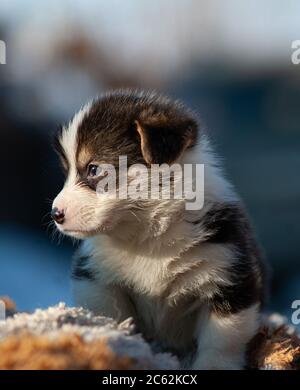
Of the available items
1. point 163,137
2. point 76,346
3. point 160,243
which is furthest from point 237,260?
point 76,346

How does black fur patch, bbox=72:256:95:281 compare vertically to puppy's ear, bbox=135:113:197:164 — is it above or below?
below

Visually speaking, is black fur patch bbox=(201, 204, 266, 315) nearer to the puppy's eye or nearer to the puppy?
the puppy

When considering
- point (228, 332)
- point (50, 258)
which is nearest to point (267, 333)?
point (228, 332)

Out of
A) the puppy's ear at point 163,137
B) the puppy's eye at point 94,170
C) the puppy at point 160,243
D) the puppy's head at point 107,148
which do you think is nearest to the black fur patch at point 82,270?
Answer: the puppy at point 160,243

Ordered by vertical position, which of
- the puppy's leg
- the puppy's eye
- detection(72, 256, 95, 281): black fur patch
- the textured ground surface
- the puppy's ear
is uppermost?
the puppy's ear

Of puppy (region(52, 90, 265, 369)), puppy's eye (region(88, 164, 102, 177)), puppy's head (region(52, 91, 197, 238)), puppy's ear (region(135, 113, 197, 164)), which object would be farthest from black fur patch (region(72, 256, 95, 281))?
puppy's ear (region(135, 113, 197, 164))

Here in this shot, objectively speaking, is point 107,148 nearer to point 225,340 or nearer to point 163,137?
point 163,137

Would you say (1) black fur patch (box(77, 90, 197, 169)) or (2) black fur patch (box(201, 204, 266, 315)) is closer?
(2) black fur patch (box(201, 204, 266, 315))

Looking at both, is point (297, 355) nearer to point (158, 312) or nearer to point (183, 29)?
point (158, 312)
